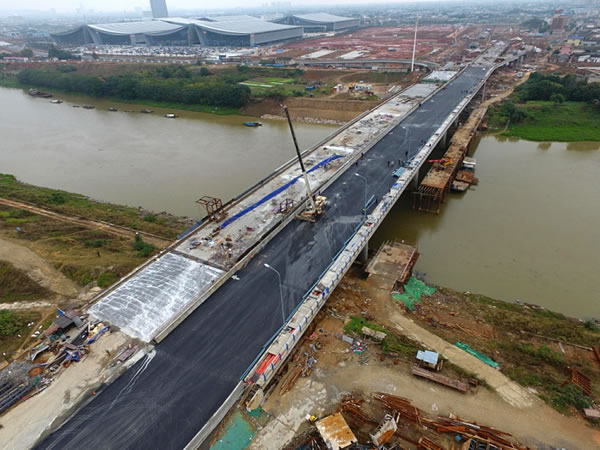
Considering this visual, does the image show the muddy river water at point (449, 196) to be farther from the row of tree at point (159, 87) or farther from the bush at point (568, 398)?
the bush at point (568, 398)

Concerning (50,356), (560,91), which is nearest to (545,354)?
(50,356)

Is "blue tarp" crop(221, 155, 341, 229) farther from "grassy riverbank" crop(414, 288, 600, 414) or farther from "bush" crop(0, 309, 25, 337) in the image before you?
"grassy riverbank" crop(414, 288, 600, 414)

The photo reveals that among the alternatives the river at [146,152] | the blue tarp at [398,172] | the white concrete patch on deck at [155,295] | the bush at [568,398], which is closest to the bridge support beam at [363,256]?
the blue tarp at [398,172]

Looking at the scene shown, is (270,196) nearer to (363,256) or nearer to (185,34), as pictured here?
(363,256)

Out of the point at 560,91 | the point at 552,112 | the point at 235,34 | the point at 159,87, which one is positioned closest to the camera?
the point at 552,112

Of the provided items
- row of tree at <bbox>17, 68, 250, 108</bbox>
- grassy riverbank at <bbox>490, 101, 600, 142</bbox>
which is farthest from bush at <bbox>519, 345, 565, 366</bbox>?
→ row of tree at <bbox>17, 68, 250, 108</bbox>

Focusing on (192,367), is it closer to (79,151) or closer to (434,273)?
(434,273)
